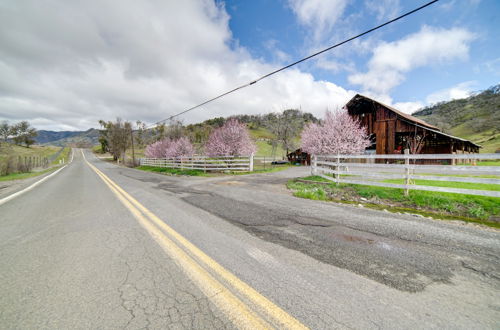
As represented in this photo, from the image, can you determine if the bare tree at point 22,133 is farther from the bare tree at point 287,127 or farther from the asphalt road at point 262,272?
the asphalt road at point 262,272

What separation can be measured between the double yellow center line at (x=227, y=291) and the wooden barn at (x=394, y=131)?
23484 mm

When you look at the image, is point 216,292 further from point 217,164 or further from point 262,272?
point 217,164

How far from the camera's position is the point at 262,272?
2322mm

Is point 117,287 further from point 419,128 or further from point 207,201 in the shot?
point 419,128

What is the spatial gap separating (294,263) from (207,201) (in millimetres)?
4027

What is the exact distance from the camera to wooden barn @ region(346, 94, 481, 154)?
20156 millimetres

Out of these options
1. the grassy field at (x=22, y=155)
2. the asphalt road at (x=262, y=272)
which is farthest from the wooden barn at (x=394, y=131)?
the grassy field at (x=22, y=155)

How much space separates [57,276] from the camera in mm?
2348

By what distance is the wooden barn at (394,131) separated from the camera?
20.2 m

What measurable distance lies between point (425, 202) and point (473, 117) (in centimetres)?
14101

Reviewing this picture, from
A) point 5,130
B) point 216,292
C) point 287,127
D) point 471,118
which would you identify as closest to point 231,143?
point 216,292

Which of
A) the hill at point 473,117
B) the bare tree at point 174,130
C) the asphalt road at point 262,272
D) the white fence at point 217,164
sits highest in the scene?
the hill at point 473,117

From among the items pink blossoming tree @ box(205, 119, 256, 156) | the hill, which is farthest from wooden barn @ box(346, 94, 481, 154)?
the hill

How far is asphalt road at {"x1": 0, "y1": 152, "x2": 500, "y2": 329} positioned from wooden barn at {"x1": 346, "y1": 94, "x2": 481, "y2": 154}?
20.5 metres
